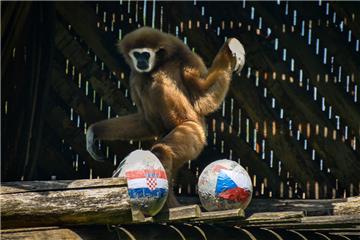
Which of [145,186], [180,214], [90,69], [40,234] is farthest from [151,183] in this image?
[90,69]

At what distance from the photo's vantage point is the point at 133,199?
766 cm

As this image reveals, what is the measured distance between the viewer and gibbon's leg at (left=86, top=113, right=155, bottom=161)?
1122 cm

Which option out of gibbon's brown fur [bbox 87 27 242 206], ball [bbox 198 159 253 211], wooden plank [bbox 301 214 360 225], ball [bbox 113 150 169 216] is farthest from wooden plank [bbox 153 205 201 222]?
gibbon's brown fur [bbox 87 27 242 206]

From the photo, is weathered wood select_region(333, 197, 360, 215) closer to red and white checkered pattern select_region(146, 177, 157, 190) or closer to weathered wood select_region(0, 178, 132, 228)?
red and white checkered pattern select_region(146, 177, 157, 190)

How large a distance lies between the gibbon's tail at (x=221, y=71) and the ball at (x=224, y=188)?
197 centimetres

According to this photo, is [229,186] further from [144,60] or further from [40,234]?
[144,60]

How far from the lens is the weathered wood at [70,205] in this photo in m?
7.07

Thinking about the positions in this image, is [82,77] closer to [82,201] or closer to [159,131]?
[159,131]

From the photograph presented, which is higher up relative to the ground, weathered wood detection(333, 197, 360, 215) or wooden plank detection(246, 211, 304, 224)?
weathered wood detection(333, 197, 360, 215)

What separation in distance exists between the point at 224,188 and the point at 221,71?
2224 millimetres

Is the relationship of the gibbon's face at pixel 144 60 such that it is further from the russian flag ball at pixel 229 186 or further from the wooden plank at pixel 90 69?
the russian flag ball at pixel 229 186

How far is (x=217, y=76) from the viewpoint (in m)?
10.6

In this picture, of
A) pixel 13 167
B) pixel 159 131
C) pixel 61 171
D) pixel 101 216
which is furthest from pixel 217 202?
pixel 61 171

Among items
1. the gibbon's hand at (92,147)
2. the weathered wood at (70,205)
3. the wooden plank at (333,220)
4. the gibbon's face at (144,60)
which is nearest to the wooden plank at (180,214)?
the weathered wood at (70,205)
